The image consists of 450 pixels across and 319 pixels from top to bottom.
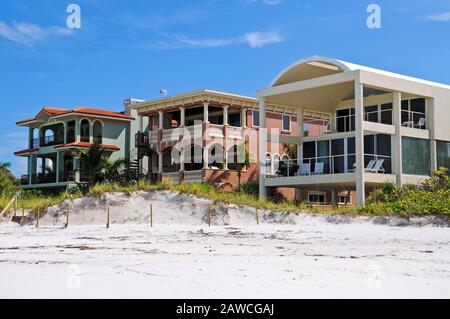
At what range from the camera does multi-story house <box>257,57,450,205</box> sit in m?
30.0

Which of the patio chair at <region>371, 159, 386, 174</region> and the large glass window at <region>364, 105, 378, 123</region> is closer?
the patio chair at <region>371, 159, 386, 174</region>

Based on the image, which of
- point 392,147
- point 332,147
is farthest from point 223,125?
point 392,147

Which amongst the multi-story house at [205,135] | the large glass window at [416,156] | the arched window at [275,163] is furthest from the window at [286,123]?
the large glass window at [416,156]

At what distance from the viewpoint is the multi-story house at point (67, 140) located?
156ft

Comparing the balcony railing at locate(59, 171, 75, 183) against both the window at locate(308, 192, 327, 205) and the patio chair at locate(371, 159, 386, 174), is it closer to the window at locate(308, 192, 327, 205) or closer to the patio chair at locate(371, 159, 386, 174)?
the window at locate(308, 192, 327, 205)

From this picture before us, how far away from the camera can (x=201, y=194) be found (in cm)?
2708

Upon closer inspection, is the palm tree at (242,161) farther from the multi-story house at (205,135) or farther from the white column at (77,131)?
the white column at (77,131)

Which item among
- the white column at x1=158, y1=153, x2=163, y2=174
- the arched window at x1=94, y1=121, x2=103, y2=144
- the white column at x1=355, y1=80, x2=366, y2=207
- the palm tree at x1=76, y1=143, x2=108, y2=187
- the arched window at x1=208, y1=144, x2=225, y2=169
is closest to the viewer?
the white column at x1=355, y1=80, x2=366, y2=207

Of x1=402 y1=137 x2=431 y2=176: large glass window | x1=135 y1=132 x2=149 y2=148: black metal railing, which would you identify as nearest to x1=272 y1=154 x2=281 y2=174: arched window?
x1=402 y1=137 x2=431 y2=176: large glass window

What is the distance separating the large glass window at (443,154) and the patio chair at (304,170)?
664 cm

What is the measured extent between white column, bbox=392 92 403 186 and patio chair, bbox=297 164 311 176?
4200 mm

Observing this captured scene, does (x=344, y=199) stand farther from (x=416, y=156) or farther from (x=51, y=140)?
(x=51, y=140)

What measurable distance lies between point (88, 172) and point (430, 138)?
1984cm

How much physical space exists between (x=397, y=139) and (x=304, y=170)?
4.90m
